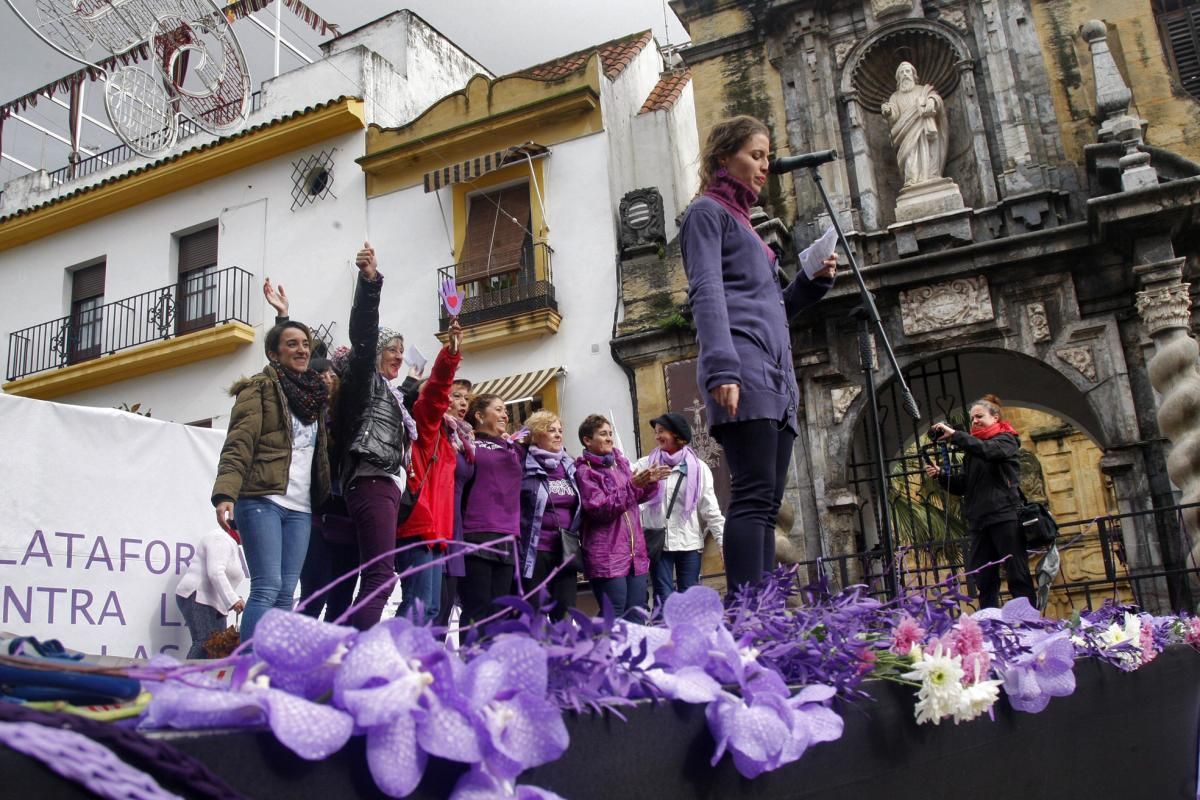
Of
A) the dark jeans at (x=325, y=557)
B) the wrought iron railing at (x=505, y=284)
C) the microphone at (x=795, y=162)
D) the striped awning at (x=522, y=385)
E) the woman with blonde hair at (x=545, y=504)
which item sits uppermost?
the wrought iron railing at (x=505, y=284)

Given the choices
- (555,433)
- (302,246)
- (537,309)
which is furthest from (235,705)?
(302,246)

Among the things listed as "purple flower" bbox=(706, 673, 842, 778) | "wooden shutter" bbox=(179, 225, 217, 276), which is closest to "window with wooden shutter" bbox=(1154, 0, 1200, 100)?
"purple flower" bbox=(706, 673, 842, 778)

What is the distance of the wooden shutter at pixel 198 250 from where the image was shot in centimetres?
1617

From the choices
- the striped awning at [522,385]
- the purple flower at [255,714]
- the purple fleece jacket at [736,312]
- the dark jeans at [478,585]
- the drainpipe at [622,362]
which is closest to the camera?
the purple flower at [255,714]

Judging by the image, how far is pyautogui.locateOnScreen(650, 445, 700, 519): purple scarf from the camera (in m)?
6.92

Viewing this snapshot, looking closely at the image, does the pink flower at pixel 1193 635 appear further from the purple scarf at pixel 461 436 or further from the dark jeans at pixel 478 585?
the purple scarf at pixel 461 436

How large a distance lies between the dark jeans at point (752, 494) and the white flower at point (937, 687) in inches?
38.4

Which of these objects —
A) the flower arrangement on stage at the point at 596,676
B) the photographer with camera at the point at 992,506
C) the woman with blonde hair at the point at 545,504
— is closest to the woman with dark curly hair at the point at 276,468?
the woman with blonde hair at the point at 545,504

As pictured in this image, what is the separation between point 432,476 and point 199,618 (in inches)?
78.6

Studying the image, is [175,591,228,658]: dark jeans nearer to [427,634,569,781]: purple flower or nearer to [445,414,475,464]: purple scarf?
[445,414,475,464]: purple scarf

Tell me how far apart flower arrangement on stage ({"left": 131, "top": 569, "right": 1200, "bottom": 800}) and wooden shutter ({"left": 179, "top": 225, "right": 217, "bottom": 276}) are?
619 inches

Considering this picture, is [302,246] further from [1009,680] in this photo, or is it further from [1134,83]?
[1009,680]

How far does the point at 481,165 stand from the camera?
44.7 ft

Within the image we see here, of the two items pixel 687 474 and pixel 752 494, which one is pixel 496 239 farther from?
pixel 752 494
